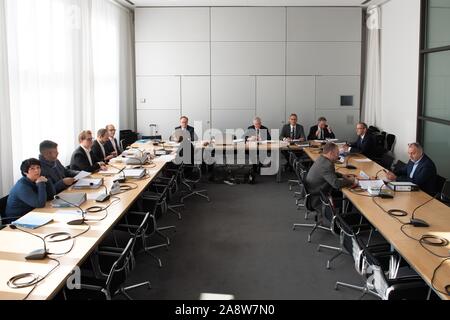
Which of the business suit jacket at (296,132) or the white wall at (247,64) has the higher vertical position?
the white wall at (247,64)

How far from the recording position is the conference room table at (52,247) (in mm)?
3375

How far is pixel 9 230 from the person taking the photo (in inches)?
180

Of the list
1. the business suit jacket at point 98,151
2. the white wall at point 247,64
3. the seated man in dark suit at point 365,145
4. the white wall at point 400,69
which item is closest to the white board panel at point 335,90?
the white wall at point 247,64

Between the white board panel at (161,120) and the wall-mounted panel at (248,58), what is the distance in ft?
5.03

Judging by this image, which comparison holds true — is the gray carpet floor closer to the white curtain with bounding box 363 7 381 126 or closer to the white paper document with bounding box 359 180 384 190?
the white paper document with bounding box 359 180 384 190

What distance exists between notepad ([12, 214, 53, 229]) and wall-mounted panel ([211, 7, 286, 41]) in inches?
315

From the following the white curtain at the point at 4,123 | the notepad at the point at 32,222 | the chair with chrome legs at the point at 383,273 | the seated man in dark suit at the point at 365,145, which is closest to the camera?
the chair with chrome legs at the point at 383,273

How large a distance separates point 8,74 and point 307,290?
4697mm

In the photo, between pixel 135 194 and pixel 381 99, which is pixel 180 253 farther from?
pixel 381 99

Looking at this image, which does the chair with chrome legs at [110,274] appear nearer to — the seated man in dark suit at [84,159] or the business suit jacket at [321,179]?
the business suit jacket at [321,179]

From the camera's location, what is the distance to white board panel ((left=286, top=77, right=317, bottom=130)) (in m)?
11.9

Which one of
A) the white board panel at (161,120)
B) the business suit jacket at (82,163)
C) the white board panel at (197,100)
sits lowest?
the business suit jacket at (82,163)
